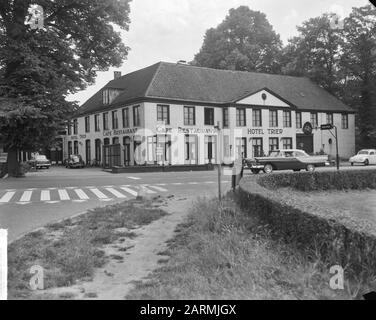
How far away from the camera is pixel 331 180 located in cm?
1662

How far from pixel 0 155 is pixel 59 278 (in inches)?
1172

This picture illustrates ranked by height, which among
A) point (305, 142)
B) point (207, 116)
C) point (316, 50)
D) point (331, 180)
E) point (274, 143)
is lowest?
point (331, 180)

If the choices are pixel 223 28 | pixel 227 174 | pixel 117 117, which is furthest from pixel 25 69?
pixel 223 28

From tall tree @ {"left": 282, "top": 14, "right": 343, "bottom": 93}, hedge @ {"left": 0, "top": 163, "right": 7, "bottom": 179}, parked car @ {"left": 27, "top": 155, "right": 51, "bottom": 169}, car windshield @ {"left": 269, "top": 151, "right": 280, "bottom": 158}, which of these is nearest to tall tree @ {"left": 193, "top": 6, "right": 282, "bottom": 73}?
tall tree @ {"left": 282, "top": 14, "right": 343, "bottom": 93}

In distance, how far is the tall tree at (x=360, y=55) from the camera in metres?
6.24

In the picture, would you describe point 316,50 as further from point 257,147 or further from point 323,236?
point 257,147

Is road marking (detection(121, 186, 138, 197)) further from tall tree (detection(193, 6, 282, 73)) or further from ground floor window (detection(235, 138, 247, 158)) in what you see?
tall tree (detection(193, 6, 282, 73))

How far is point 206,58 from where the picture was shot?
6926mm

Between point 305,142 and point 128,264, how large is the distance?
117 ft

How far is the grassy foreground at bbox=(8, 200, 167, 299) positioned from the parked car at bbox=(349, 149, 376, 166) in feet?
Answer: 93.9

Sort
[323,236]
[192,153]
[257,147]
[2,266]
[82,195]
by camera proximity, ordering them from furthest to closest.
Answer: [257,147]
[192,153]
[82,195]
[323,236]
[2,266]

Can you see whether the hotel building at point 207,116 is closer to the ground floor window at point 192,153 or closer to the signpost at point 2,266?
the ground floor window at point 192,153

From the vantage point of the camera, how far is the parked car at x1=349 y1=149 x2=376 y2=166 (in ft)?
114

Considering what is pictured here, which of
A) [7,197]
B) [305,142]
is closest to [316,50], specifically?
[7,197]
